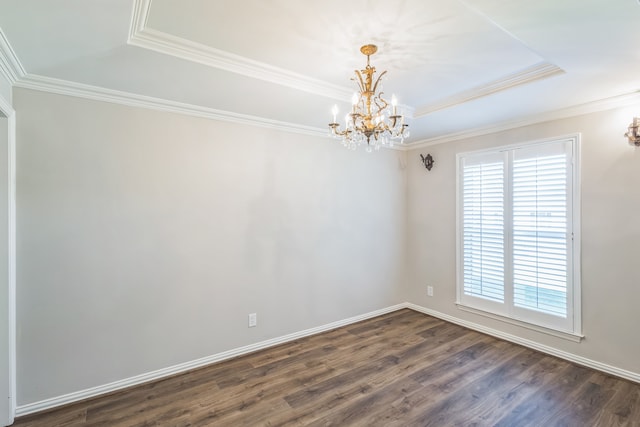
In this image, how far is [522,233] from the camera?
11.1 feet

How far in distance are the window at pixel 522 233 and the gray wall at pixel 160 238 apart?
156 centimetres

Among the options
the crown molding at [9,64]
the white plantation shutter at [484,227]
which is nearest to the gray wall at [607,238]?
the white plantation shutter at [484,227]

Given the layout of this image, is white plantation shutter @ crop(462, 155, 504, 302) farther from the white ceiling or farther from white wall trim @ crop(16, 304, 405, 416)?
white wall trim @ crop(16, 304, 405, 416)

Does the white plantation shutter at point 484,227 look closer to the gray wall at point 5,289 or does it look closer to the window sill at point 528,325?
the window sill at point 528,325

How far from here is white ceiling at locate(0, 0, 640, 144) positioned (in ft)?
5.19

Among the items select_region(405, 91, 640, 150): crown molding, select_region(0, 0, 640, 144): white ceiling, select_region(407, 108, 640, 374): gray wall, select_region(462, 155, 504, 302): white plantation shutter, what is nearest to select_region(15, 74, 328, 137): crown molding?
select_region(0, 0, 640, 144): white ceiling

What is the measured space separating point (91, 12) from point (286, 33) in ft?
3.28

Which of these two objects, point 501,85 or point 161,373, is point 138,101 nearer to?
point 161,373

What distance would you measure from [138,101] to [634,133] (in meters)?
4.29

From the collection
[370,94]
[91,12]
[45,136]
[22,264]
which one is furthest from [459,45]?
[22,264]

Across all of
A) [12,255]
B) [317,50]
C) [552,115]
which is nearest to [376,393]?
[317,50]

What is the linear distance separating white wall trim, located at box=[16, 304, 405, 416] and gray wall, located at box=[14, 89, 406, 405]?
0.15 ft

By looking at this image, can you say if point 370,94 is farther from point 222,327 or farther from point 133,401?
point 133,401

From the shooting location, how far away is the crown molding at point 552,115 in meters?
2.70
